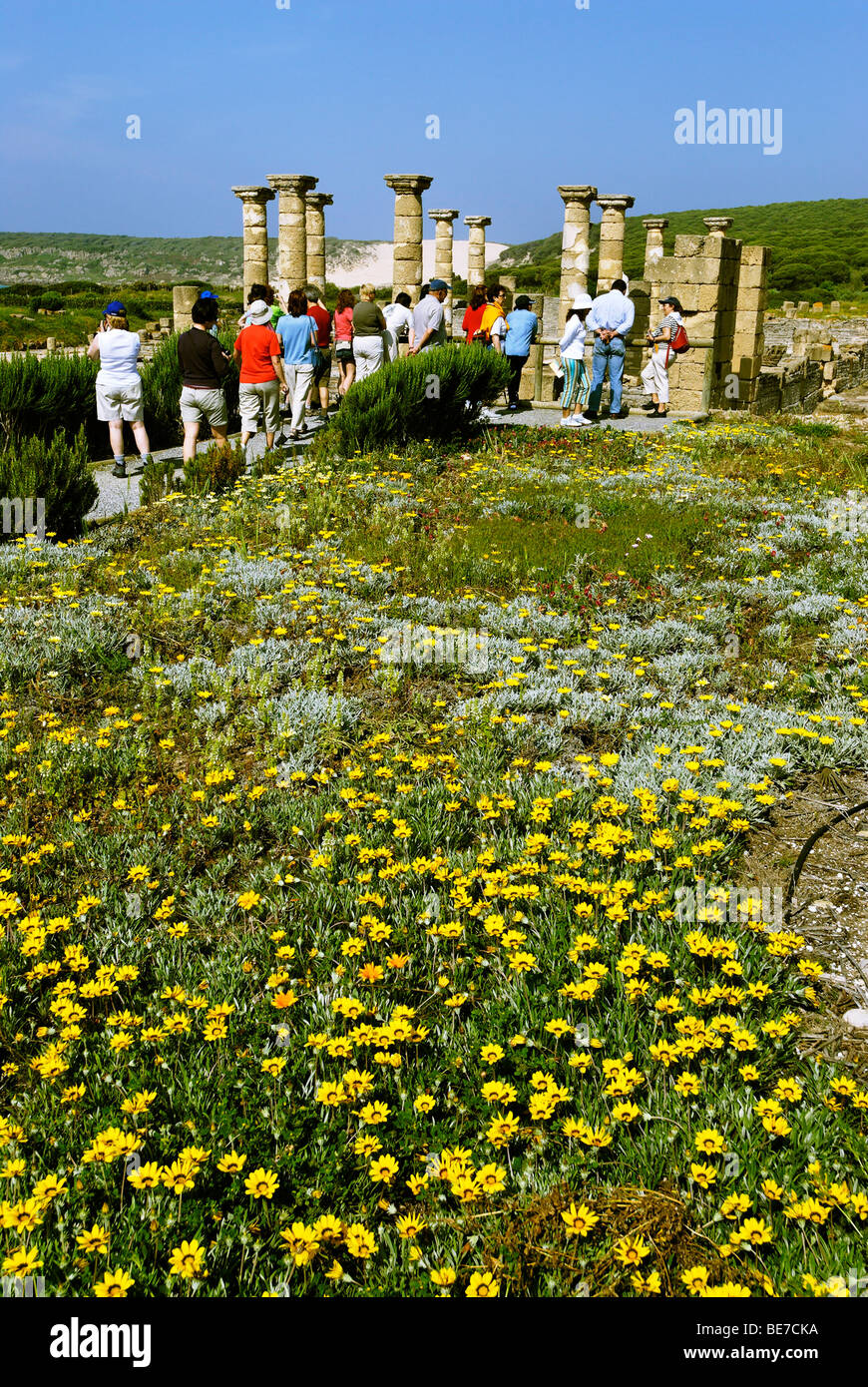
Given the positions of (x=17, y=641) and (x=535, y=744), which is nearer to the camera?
(x=535, y=744)

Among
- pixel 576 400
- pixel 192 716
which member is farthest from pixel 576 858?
pixel 576 400

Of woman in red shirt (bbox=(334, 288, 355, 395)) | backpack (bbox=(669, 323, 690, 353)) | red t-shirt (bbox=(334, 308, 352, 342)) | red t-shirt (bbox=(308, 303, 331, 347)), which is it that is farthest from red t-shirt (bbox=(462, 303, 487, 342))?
red t-shirt (bbox=(308, 303, 331, 347))

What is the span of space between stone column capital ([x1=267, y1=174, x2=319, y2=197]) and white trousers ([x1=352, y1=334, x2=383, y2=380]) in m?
12.1

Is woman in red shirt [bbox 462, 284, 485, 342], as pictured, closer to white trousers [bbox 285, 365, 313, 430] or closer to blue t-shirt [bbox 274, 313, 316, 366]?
white trousers [bbox 285, 365, 313, 430]

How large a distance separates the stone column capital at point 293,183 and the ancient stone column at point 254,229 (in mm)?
1081

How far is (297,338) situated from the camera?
13.5 meters

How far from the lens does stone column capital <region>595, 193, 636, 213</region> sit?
27375mm

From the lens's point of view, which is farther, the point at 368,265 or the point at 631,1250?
the point at 368,265

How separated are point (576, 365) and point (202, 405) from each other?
281 inches

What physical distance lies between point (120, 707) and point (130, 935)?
2.51m

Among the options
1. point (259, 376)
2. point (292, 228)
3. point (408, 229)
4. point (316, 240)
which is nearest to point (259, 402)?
point (259, 376)

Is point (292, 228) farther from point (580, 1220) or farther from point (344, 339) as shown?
point (580, 1220)

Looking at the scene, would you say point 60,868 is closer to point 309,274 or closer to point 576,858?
point 576,858

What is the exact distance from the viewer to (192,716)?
20.2 feet
